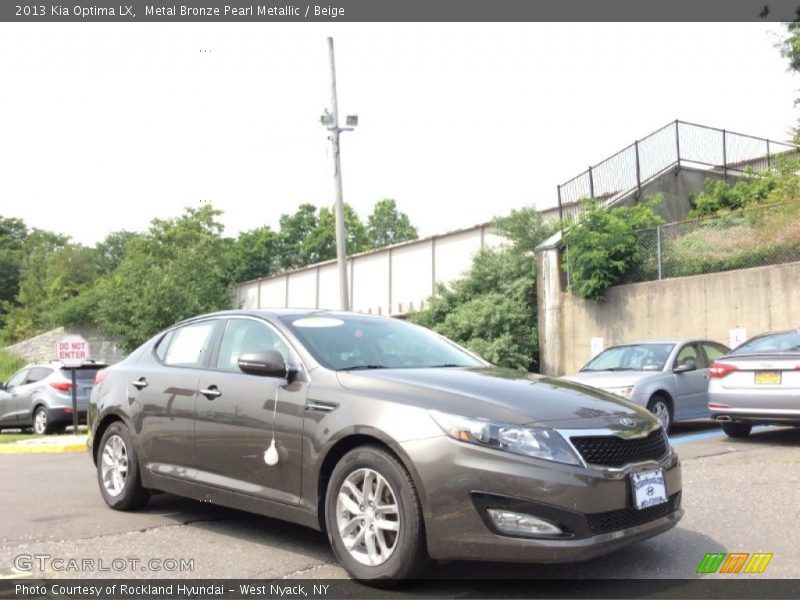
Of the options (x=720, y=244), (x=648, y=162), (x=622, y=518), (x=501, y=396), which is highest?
(x=648, y=162)

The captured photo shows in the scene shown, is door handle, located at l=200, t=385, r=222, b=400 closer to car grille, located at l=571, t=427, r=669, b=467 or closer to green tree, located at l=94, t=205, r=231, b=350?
car grille, located at l=571, t=427, r=669, b=467

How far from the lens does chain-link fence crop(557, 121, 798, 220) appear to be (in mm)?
20828

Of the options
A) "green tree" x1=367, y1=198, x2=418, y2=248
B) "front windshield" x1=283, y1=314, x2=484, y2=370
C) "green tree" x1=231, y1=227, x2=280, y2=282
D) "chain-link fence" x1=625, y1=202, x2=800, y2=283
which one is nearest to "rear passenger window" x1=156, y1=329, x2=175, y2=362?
"front windshield" x1=283, y1=314, x2=484, y2=370

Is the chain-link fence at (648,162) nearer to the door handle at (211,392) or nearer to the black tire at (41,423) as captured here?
the black tire at (41,423)

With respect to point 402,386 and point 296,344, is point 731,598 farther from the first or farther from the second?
point 296,344

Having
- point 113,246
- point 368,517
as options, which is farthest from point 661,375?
point 113,246

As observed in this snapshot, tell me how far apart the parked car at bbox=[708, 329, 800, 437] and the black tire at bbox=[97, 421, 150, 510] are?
700 cm

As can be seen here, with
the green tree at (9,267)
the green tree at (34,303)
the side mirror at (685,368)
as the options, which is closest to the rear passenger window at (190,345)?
the side mirror at (685,368)

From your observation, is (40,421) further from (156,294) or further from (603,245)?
(156,294)

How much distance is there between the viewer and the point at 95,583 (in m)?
4.46

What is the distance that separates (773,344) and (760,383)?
0.82 meters

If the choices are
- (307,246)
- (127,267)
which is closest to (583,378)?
(127,267)

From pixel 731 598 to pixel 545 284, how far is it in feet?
51.4

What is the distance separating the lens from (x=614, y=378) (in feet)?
36.9
